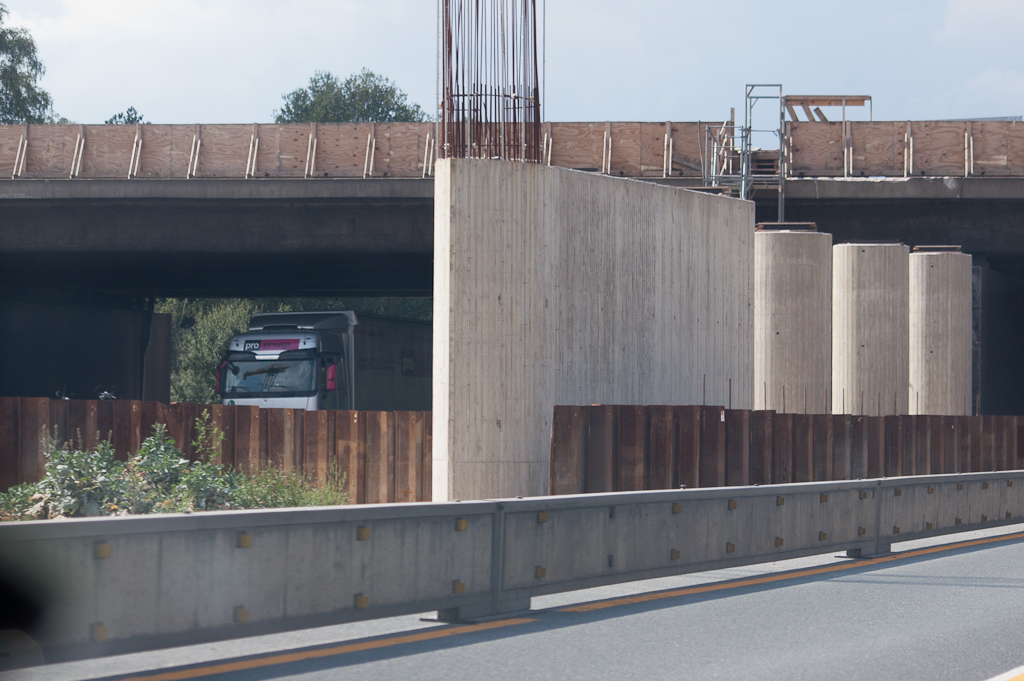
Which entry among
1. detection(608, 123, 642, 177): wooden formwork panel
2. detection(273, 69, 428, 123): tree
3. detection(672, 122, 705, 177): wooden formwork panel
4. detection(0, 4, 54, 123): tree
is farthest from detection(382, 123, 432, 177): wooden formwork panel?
detection(273, 69, 428, 123): tree

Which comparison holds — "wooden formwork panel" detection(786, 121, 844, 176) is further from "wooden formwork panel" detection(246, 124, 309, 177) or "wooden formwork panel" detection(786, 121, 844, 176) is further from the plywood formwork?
"wooden formwork panel" detection(246, 124, 309, 177)

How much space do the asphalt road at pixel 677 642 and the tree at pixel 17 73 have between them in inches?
2185

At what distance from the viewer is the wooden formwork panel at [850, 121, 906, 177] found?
3012 cm

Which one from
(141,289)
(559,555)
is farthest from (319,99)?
(559,555)

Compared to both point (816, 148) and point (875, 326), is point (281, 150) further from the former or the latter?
point (875, 326)

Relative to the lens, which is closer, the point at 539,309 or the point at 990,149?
the point at 539,309

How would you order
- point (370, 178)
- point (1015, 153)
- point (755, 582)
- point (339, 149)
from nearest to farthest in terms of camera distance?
1. point (755, 582)
2. point (370, 178)
3. point (1015, 153)
4. point (339, 149)

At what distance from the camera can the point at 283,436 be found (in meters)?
18.6

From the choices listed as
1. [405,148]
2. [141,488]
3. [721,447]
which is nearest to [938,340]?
[405,148]

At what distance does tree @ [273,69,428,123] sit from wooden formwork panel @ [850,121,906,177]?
73.2 metres

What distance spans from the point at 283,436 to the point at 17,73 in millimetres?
47660

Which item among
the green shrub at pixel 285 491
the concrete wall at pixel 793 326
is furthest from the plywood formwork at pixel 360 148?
the green shrub at pixel 285 491

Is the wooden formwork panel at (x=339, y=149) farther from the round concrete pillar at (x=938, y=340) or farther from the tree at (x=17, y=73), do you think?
the tree at (x=17, y=73)

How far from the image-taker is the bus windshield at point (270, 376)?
31.4 m
